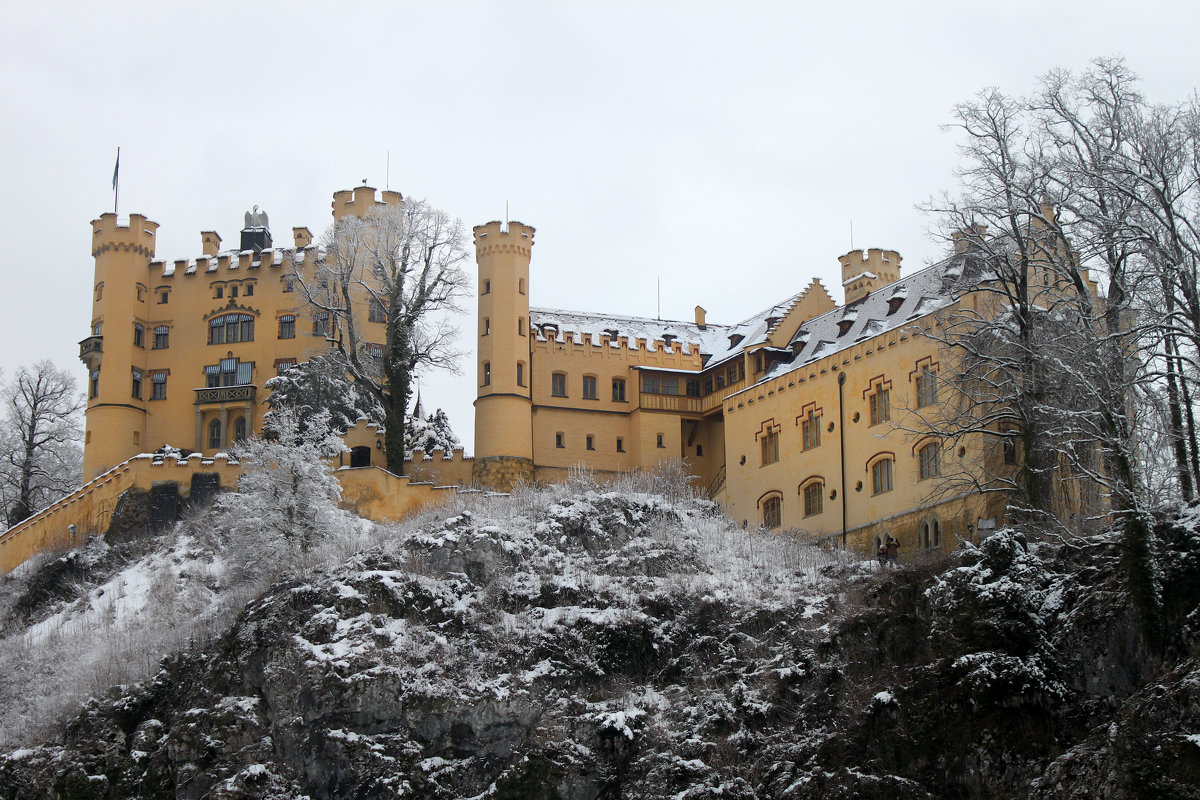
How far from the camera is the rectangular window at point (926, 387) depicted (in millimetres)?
Result: 48531

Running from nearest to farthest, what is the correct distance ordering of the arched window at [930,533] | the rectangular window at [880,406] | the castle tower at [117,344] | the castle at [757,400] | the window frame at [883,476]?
the arched window at [930,533], the castle at [757,400], the window frame at [883,476], the rectangular window at [880,406], the castle tower at [117,344]

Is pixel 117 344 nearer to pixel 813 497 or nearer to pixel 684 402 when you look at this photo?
pixel 684 402

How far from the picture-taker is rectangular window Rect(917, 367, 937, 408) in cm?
4853

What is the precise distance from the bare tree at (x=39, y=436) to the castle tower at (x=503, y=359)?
21.3 m

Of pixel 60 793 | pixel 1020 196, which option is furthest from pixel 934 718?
pixel 60 793

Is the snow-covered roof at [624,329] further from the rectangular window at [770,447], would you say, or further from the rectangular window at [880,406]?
the rectangular window at [880,406]

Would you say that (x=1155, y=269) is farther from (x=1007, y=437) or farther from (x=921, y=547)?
(x=921, y=547)

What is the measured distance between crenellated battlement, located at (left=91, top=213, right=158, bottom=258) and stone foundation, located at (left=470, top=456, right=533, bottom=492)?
63.7 feet

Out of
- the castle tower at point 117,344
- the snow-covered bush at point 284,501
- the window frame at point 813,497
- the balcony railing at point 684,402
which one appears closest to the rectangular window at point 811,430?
the window frame at point 813,497

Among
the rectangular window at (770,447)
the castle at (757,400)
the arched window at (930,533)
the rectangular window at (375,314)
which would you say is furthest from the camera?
the rectangular window at (375,314)

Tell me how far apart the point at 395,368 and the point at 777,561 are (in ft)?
60.3

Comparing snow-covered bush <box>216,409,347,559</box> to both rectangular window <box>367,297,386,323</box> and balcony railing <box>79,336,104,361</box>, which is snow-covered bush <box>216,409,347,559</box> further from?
balcony railing <box>79,336,104,361</box>

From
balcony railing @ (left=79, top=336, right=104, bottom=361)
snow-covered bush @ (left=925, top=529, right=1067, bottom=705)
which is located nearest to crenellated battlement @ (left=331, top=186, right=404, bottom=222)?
balcony railing @ (left=79, top=336, right=104, bottom=361)

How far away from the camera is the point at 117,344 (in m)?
64.3
